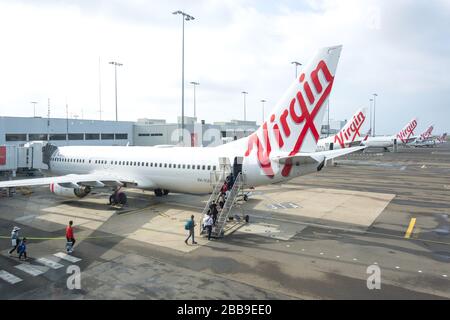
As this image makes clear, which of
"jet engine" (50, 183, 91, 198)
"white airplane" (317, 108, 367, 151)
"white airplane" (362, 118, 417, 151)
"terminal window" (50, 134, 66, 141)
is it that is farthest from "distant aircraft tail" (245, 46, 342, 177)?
"white airplane" (362, 118, 417, 151)

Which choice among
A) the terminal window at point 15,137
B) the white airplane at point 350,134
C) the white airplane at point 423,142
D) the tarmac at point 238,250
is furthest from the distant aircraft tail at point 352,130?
the white airplane at point 423,142

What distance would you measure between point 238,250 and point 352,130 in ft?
176

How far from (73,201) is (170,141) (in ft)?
151

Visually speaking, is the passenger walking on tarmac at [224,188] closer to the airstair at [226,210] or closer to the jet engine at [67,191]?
the airstair at [226,210]

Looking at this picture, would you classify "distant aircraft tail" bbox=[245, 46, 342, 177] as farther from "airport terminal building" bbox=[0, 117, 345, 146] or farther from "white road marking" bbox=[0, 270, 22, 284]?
"airport terminal building" bbox=[0, 117, 345, 146]

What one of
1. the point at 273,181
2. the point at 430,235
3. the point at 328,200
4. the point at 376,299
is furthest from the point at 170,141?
the point at 376,299

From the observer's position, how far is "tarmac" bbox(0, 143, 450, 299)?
45.1 feet

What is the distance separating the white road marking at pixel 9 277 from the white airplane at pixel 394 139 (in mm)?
101791

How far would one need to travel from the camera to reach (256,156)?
24.2 metres

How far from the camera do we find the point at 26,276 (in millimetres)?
14977

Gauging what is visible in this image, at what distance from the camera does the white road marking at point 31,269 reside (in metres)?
15.3

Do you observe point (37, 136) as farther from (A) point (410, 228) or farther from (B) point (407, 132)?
(B) point (407, 132)

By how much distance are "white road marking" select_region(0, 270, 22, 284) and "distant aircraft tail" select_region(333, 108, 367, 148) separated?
6034 cm

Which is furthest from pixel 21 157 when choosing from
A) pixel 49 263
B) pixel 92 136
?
pixel 92 136
